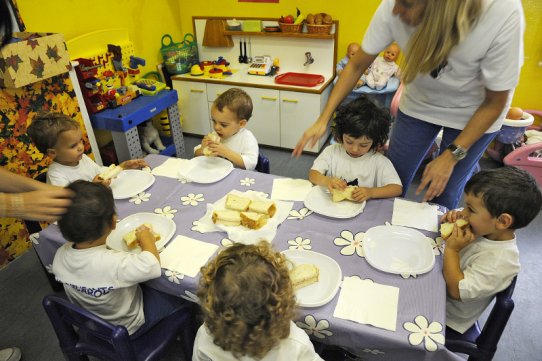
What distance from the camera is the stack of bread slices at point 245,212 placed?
143 centimetres

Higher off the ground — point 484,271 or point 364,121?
point 364,121

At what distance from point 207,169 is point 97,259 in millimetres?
775

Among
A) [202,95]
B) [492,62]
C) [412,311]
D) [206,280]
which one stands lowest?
[202,95]

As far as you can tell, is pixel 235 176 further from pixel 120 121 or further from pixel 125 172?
pixel 120 121

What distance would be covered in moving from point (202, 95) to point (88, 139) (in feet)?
4.46

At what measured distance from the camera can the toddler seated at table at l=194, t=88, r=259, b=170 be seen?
199 cm

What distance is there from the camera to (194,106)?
3926mm

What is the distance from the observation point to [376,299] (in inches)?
43.7

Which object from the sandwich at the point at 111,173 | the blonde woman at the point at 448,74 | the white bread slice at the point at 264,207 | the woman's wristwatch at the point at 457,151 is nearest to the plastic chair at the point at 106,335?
the white bread slice at the point at 264,207

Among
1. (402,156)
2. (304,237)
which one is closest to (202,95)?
(402,156)

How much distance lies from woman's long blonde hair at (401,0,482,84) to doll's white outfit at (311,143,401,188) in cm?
46

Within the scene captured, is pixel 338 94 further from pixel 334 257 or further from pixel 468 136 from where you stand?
pixel 334 257

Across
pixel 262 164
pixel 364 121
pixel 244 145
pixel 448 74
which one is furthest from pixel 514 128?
pixel 244 145

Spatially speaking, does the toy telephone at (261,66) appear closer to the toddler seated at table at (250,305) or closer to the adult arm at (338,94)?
the adult arm at (338,94)
